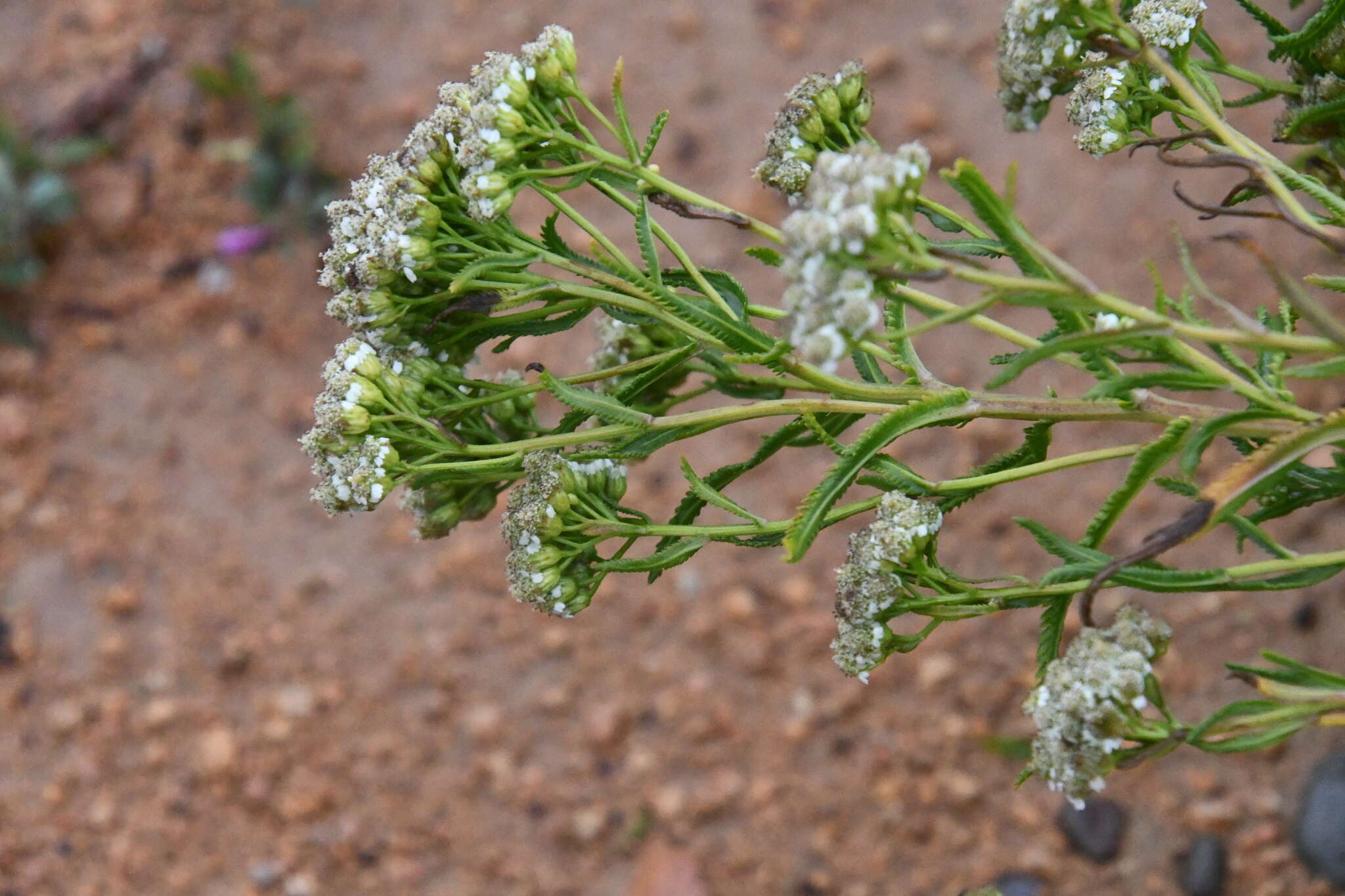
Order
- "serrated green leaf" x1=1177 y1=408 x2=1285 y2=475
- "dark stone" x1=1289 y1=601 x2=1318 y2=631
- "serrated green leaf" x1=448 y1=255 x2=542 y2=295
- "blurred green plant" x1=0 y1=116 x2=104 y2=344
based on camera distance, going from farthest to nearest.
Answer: "blurred green plant" x1=0 y1=116 x2=104 y2=344
"dark stone" x1=1289 y1=601 x2=1318 y2=631
"serrated green leaf" x1=448 y1=255 x2=542 y2=295
"serrated green leaf" x1=1177 y1=408 x2=1285 y2=475

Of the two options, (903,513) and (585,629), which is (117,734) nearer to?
(585,629)

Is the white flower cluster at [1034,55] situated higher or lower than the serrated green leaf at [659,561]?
higher

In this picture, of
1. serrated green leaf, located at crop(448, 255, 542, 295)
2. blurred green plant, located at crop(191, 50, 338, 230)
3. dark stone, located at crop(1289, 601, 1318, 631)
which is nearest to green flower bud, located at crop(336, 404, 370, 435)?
serrated green leaf, located at crop(448, 255, 542, 295)

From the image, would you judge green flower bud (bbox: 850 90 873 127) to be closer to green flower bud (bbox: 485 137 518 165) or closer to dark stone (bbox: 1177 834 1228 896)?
green flower bud (bbox: 485 137 518 165)

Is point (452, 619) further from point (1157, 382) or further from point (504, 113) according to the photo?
point (1157, 382)

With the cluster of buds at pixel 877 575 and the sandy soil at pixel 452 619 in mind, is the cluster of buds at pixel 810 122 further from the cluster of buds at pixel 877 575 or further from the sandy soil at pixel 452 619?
the sandy soil at pixel 452 619

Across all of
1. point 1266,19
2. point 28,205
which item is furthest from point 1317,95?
point 28,205

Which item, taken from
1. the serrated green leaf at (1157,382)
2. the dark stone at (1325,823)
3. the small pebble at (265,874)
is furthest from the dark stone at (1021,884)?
the serrated green leaf at (1157,382)
